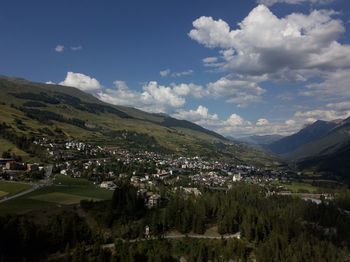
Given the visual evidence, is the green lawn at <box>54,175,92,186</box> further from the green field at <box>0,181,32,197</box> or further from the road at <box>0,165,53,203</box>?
the green field at <box>0,181,32,197</box>

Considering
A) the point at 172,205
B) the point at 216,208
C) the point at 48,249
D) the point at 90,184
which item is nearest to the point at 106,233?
the point at 48,249

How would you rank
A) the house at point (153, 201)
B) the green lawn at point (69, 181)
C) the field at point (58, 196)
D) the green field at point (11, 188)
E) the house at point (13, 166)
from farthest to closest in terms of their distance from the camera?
the house at point (13, 166) < the green lawn at point (69, 181) < the house at point (153, 201) < the green field at point (11, 188) < the field at point (58, 196)

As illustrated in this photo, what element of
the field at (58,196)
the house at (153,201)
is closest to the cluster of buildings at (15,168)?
the field at (58,196)

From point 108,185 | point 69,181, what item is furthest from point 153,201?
point 69,181

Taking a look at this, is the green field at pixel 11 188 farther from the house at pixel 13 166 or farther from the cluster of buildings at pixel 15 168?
the house at pixel 13 166

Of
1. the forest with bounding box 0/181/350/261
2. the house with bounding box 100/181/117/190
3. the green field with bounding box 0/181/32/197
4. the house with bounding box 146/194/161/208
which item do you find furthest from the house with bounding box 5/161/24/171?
the house with bounding box 146/194/161/208
